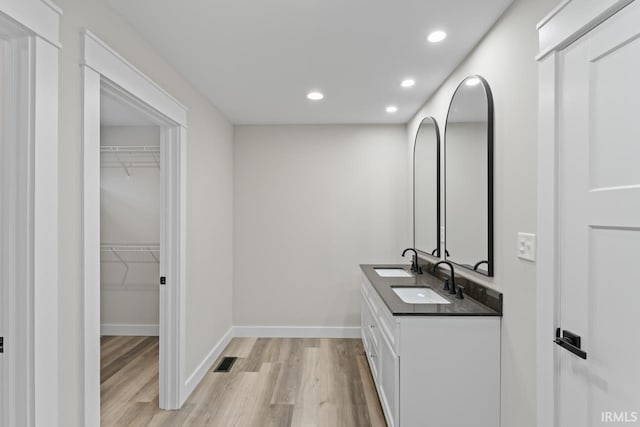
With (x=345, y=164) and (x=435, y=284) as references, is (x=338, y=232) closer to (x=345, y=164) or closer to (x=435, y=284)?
(x=345, y=164)

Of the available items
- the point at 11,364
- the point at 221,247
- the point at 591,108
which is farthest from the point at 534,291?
the point at 221,247

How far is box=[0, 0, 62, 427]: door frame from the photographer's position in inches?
51.3

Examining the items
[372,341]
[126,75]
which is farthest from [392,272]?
[126,75]

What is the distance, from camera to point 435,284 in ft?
8.97

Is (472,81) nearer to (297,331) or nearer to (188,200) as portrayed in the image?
(188,200)

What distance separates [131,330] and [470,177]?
160 inches

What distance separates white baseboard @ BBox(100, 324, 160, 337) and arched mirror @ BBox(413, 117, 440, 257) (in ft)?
10.5

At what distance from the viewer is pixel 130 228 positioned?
4.20 meters

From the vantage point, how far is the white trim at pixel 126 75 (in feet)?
5.28

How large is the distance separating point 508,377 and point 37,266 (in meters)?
2.20

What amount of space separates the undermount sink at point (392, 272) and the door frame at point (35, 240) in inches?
103

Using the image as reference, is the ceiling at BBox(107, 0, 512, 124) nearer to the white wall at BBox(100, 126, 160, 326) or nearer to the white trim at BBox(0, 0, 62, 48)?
the white trim at BBox(0, 0, 62, 48)

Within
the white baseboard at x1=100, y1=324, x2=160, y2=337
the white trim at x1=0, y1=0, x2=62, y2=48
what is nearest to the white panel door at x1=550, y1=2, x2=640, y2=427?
the white trim at x1=0, y1=0, x2=62, y2=48

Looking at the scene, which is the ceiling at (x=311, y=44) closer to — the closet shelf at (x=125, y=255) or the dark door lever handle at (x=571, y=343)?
the dark door lever handle at (x=571, y=343)
